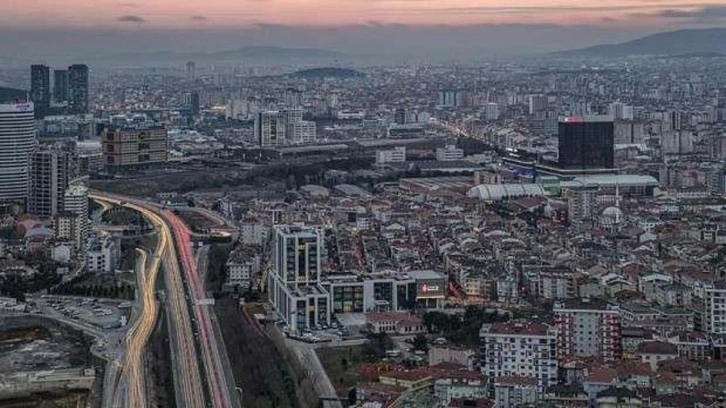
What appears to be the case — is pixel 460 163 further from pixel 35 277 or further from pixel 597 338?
pixel 597 338

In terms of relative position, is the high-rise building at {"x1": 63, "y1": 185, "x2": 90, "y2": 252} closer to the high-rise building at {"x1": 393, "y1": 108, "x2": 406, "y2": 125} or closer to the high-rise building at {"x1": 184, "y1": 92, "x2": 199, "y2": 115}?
the high-rise building at {"x1": 393, "y1": 108, "x2": 406, "y2": 125}

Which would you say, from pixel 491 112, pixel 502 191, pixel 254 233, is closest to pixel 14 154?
pixel 254 233

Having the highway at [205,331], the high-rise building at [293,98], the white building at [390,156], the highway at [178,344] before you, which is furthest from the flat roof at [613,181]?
the high-rise building at [293,98]

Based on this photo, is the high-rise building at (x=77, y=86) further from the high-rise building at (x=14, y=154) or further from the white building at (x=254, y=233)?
the white building at (x=254, y=233)

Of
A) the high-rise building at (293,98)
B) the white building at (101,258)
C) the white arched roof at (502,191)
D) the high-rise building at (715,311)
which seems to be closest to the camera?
the high-rise building at (715,311)

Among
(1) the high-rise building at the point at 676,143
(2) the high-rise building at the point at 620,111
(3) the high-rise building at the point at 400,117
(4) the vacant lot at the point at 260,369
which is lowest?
(4) the vacant lot at the point at 260,369

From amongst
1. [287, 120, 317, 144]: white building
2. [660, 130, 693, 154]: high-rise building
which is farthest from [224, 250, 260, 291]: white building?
[287, 120, 317, 144]: white building
